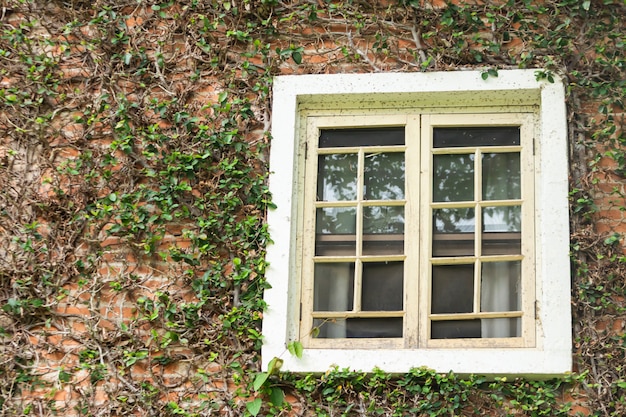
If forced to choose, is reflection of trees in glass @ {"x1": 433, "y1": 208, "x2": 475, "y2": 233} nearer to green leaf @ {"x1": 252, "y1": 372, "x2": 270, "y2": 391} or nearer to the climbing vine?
the climbing vine

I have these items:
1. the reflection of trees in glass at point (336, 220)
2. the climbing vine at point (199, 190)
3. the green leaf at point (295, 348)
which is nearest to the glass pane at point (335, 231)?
the reflection of trees in glass at point (336, 220)

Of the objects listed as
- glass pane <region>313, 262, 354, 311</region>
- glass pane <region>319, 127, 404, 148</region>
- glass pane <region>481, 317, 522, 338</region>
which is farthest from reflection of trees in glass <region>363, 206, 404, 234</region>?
glass pane <region>481, 317, 522, 338</region>

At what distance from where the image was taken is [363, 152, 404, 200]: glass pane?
5.19 m

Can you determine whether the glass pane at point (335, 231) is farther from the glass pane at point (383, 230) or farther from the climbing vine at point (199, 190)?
the climbing vine at point (199, 190)

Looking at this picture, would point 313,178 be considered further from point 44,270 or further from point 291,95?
point 44,270

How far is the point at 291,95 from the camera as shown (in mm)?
5277

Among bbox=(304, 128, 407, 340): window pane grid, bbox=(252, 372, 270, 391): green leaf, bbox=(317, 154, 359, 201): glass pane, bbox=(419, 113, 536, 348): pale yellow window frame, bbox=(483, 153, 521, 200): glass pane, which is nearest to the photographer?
bbox=(252, 372, 270, 391): green leaf

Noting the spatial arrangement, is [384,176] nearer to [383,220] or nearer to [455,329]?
[383,220]

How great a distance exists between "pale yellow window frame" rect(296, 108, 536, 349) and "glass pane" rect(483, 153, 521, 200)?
0.04m

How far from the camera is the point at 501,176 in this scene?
5.15 metres

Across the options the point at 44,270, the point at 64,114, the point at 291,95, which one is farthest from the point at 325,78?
the point at 44,270

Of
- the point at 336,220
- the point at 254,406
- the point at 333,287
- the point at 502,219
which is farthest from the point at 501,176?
the point at 254,406

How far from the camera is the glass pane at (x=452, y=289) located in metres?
4.96

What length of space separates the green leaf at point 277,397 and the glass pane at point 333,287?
49 centimetres
